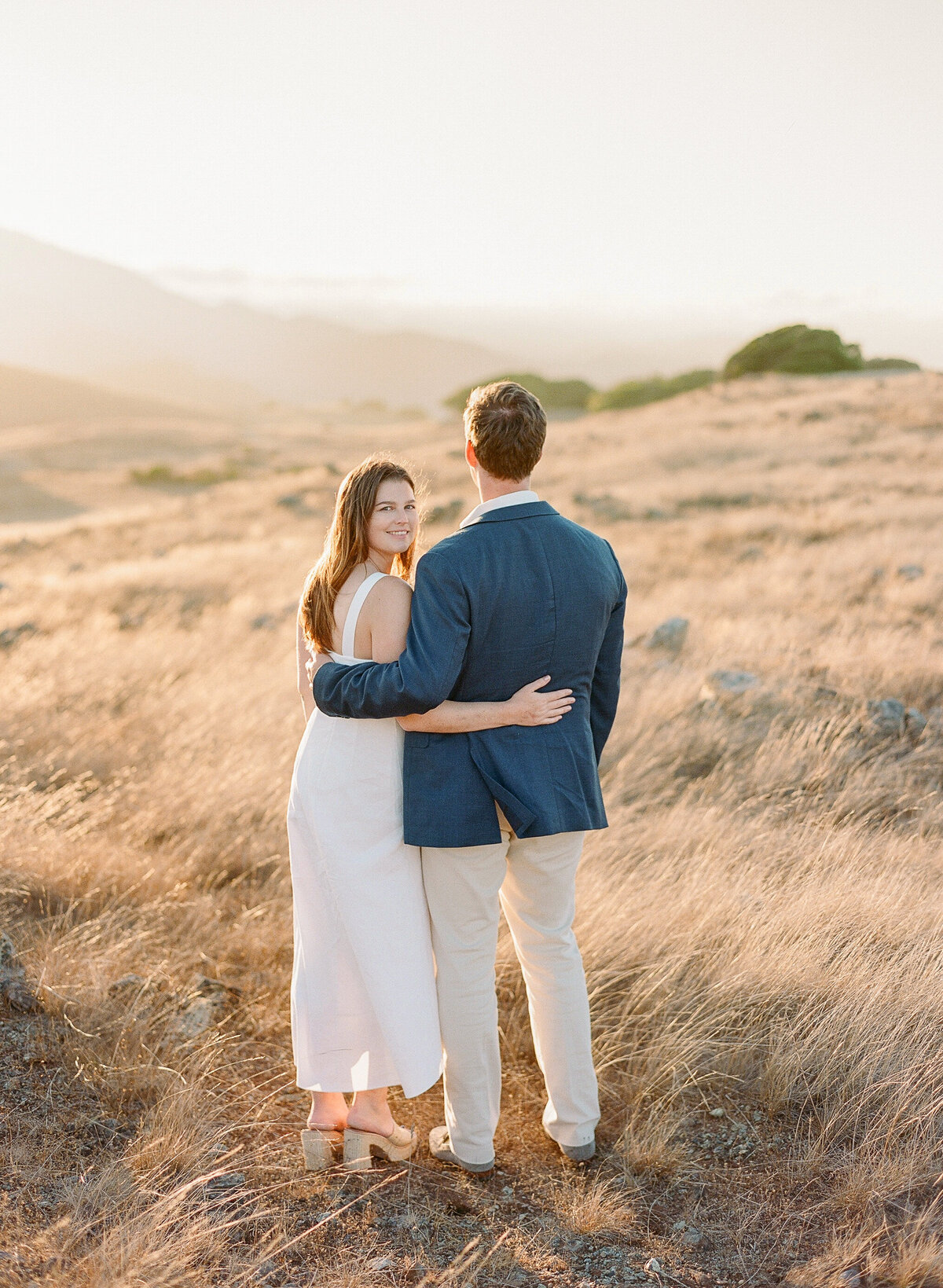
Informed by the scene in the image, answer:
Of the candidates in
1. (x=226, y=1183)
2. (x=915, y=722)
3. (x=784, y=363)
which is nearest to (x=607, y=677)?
(x=226, y=1183)

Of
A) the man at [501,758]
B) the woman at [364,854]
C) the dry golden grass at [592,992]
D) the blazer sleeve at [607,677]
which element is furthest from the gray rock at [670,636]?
the woman at [364,854]

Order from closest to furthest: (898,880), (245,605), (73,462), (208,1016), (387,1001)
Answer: (387,1001), (208,1016), (898,880), (245,605), (73,462)

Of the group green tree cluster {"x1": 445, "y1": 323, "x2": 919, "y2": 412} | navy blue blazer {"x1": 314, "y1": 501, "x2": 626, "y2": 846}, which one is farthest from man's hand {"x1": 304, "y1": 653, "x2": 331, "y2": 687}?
green tree cluster {"x1": 445, "y1": 323, "x2": 919, "y2": 412}

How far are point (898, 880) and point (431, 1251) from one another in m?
2.48

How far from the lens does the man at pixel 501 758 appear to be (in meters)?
2.58

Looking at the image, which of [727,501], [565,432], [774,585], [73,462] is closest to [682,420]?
[565,432]

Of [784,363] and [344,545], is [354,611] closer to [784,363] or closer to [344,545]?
[344,545]

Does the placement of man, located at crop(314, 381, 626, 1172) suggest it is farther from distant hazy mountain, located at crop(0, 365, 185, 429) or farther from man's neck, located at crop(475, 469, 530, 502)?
distant hazy mountain, located at crop(0, 365, 185, 429)

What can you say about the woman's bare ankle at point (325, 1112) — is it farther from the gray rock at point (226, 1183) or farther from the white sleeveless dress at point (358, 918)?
the gray rock at point (226, 1183)

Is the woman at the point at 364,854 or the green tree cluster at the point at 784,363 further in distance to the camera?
the green tree cluster at the point at 784,363

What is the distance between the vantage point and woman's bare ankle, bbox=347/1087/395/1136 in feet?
9.61

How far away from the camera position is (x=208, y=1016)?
3420 mm

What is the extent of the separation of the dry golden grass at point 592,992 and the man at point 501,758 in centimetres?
39

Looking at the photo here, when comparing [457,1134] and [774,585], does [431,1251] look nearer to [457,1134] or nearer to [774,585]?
[457,1134]
